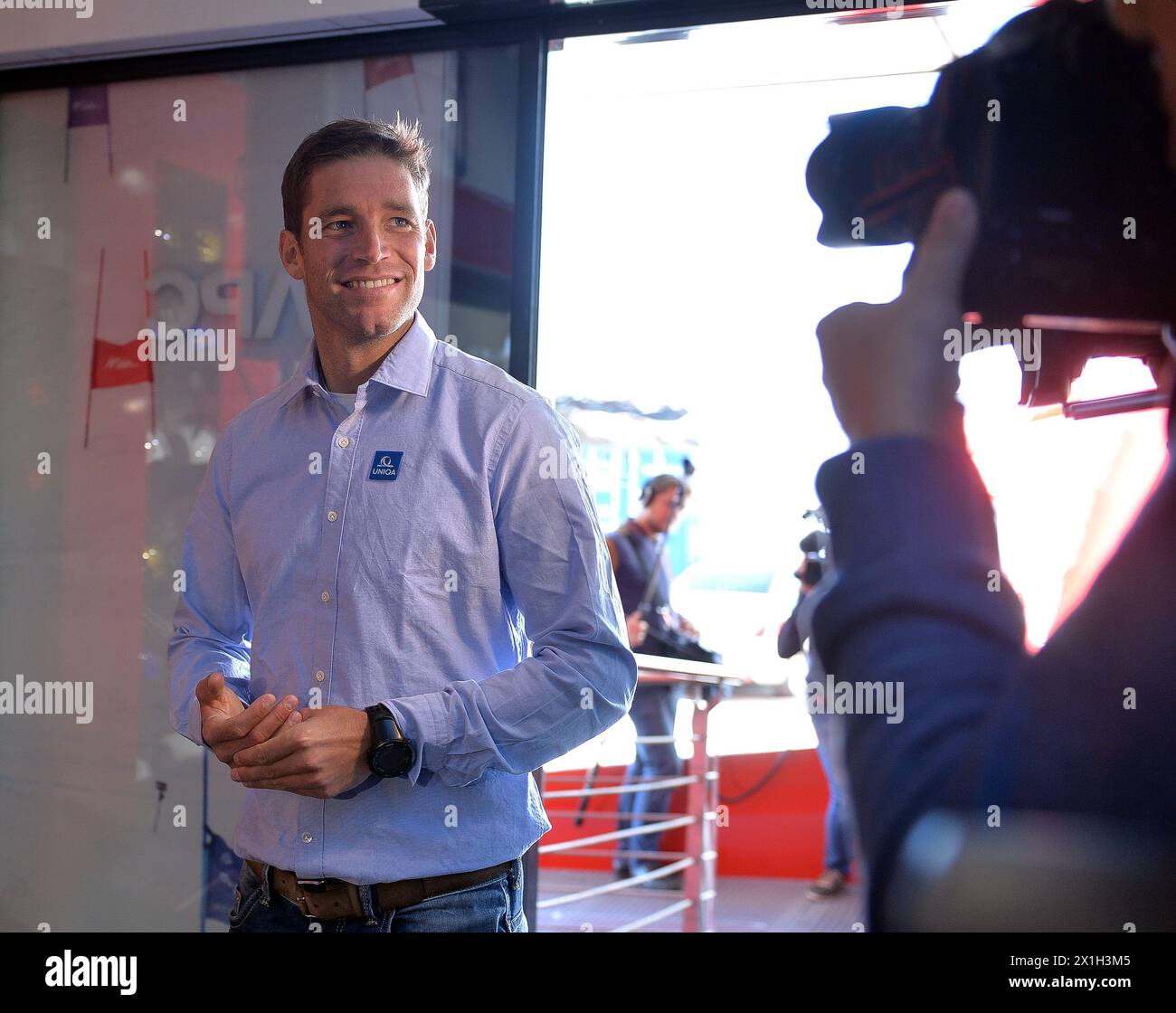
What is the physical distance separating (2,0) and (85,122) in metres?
0.35

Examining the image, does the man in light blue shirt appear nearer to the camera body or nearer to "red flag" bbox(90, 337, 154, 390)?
the camera body

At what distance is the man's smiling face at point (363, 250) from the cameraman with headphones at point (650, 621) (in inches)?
82.2

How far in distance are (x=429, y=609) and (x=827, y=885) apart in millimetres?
2105

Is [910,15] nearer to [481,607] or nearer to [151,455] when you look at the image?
[481,607]

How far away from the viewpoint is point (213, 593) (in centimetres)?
161

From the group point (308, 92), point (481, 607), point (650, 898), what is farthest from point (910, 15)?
point (650, 898)

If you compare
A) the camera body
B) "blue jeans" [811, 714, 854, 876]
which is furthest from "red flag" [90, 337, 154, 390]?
"blue jeans" [811, 714, 854, 876]

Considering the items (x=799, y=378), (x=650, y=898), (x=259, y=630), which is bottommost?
(x=650, y=898)

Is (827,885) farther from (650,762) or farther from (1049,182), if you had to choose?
(1049,182)

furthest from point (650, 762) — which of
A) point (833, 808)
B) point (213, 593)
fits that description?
point (213, 593)

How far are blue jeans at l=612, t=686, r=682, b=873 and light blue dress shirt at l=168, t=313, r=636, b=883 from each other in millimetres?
2511

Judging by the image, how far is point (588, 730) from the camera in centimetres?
143

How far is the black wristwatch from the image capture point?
1.31 metres

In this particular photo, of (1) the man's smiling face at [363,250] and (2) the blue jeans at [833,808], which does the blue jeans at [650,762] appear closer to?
(2) the blue jeans at [833,808]
